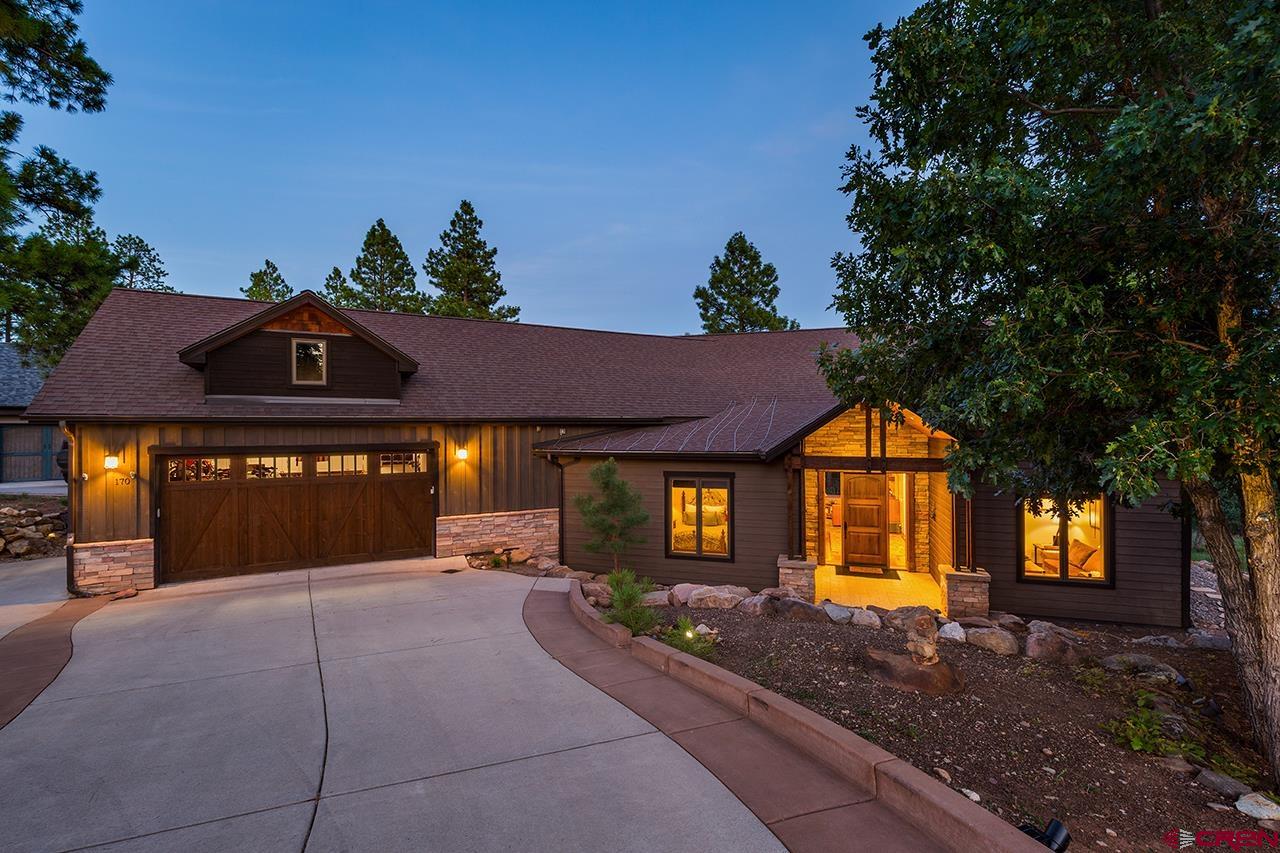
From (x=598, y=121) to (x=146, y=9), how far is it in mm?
47543

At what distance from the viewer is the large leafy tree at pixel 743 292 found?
35.6 meters

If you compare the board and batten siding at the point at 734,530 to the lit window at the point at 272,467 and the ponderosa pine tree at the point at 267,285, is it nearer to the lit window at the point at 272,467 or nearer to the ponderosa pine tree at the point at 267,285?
the lit window at the point at 272,467

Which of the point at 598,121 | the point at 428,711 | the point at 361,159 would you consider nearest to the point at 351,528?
the point at 428,711

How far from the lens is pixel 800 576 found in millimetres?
8945

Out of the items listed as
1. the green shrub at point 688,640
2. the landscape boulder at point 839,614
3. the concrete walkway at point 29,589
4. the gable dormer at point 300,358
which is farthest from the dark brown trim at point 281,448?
the landscape boulder at point 839,614

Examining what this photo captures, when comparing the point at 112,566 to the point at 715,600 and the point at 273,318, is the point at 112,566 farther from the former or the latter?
the point at 715,600

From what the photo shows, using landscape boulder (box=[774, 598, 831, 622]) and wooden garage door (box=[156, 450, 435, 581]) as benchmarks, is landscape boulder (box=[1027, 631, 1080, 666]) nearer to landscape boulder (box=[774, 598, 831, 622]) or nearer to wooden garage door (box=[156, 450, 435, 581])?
landscape boulder (box=[774, 598, 831, 622])

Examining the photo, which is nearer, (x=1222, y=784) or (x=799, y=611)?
(x=1222, y=784)

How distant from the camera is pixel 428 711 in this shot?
4547 millimetres

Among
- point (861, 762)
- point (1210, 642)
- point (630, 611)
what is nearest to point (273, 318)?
point (630, 611)

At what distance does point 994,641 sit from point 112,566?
502 inches

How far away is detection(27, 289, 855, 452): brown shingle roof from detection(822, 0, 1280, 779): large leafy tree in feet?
7.92

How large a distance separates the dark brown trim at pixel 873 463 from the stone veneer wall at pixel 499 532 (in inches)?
241

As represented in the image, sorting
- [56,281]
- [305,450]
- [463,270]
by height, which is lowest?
[305,450]
